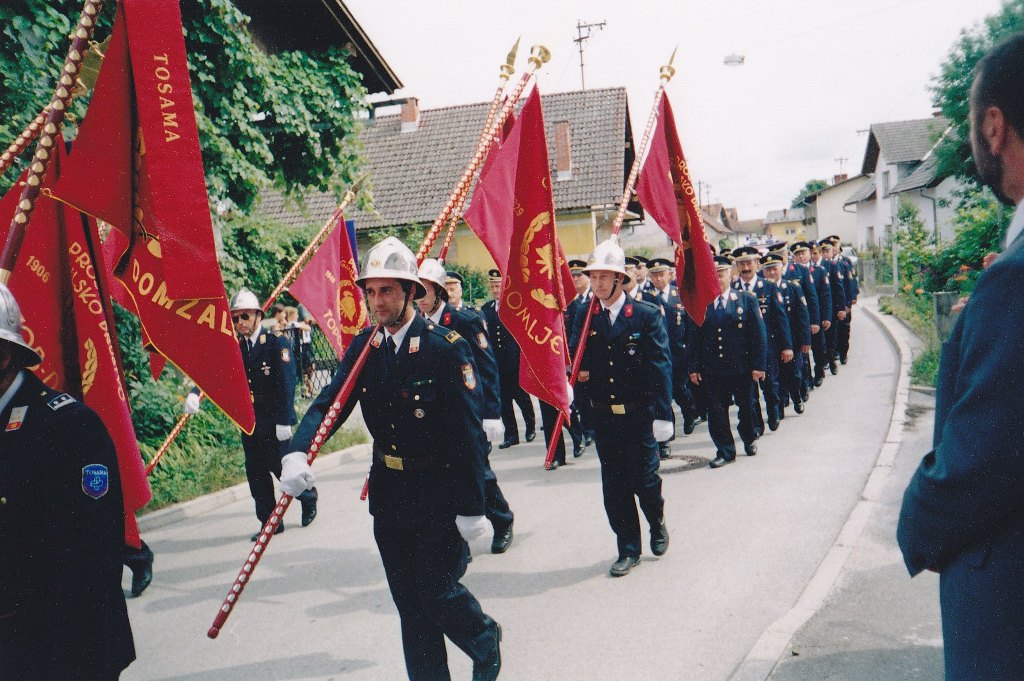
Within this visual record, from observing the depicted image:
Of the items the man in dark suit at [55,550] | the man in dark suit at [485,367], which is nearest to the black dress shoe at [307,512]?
the man in dark suit at [485,367]

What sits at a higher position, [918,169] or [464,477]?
[918,169]

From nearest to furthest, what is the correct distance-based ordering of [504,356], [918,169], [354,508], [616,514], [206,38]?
[616,514]
[354,508]
[206,38]
[504,356]
[918,169]

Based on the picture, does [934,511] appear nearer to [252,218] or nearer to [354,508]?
[354,508]

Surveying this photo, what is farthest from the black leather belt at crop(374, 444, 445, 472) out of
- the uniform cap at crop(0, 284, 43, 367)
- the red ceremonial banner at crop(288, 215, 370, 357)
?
the red ceremonial banner at crop(288, 215, 370, 357)

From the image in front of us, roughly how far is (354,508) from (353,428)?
420 cm

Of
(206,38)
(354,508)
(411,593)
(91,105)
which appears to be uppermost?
(206,38)

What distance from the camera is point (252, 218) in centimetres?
1299

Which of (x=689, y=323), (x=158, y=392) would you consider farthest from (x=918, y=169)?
(x=158, y=392)

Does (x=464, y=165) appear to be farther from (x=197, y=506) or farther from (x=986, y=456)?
(x=986, y=456)

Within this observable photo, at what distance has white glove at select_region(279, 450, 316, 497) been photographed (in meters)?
3.66

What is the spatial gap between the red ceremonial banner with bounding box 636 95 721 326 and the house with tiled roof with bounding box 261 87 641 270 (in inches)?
854

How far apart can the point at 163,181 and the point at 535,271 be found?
2.67 metres

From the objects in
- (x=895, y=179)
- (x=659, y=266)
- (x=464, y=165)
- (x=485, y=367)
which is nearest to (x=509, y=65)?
(x=485, y=367)

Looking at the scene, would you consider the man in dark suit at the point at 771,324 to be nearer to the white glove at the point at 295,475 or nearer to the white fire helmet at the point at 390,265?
the white fire helmet at the point at 390,265
